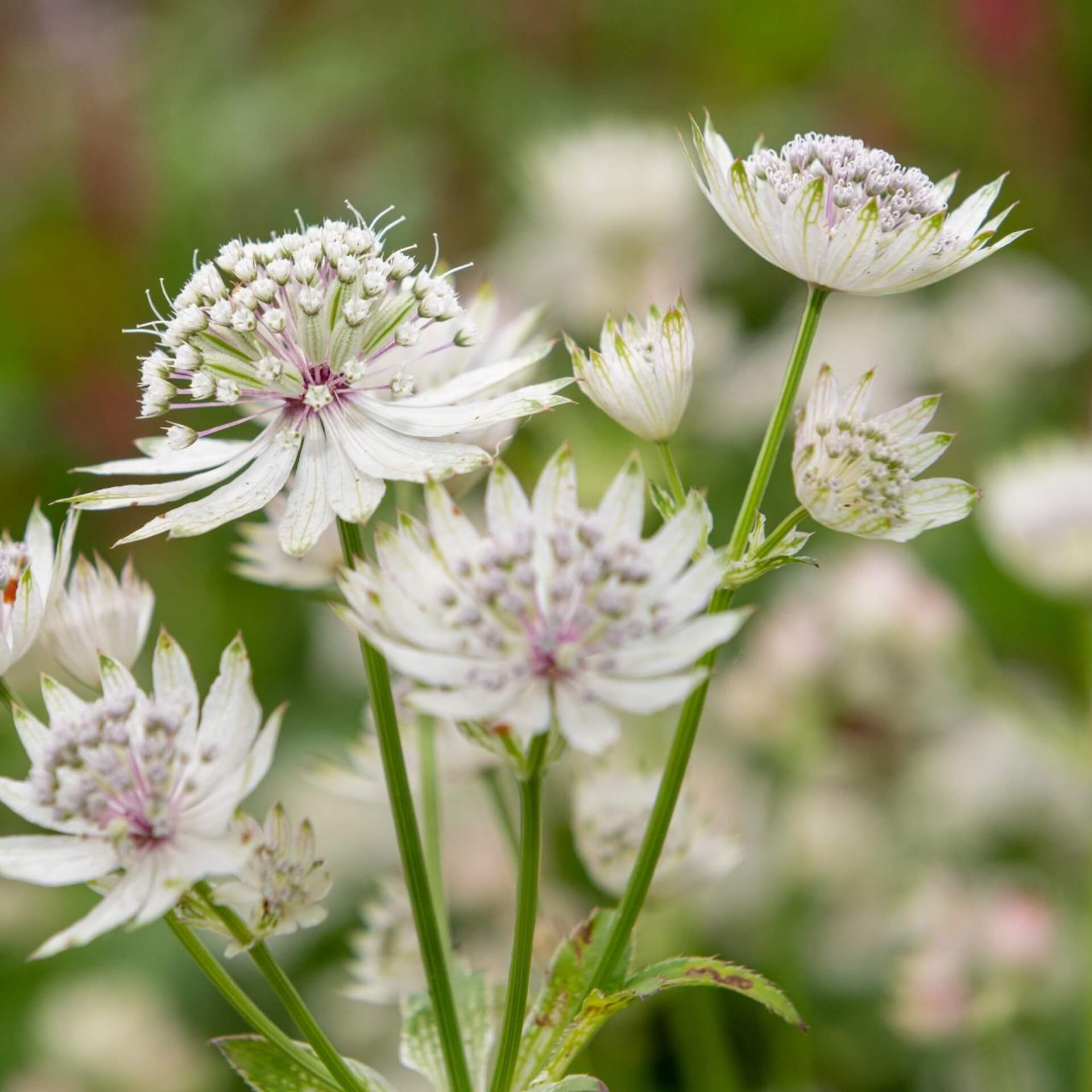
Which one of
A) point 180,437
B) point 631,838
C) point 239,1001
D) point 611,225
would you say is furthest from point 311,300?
point 611,225

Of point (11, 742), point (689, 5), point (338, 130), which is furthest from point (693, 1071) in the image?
point (689, 5)

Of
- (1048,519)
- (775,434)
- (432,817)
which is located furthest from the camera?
(1048,519)

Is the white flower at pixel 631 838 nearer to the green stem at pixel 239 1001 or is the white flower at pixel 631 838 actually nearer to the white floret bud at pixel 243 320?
the green stem at pixel 239 1001

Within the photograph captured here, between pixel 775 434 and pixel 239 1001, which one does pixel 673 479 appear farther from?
pixel 239 1001

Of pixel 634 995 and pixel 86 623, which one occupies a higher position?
pixel 86 623

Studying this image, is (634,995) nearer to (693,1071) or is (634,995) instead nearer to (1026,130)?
(693,1071)

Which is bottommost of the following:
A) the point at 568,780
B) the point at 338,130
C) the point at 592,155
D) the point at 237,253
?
the point at 568,780
